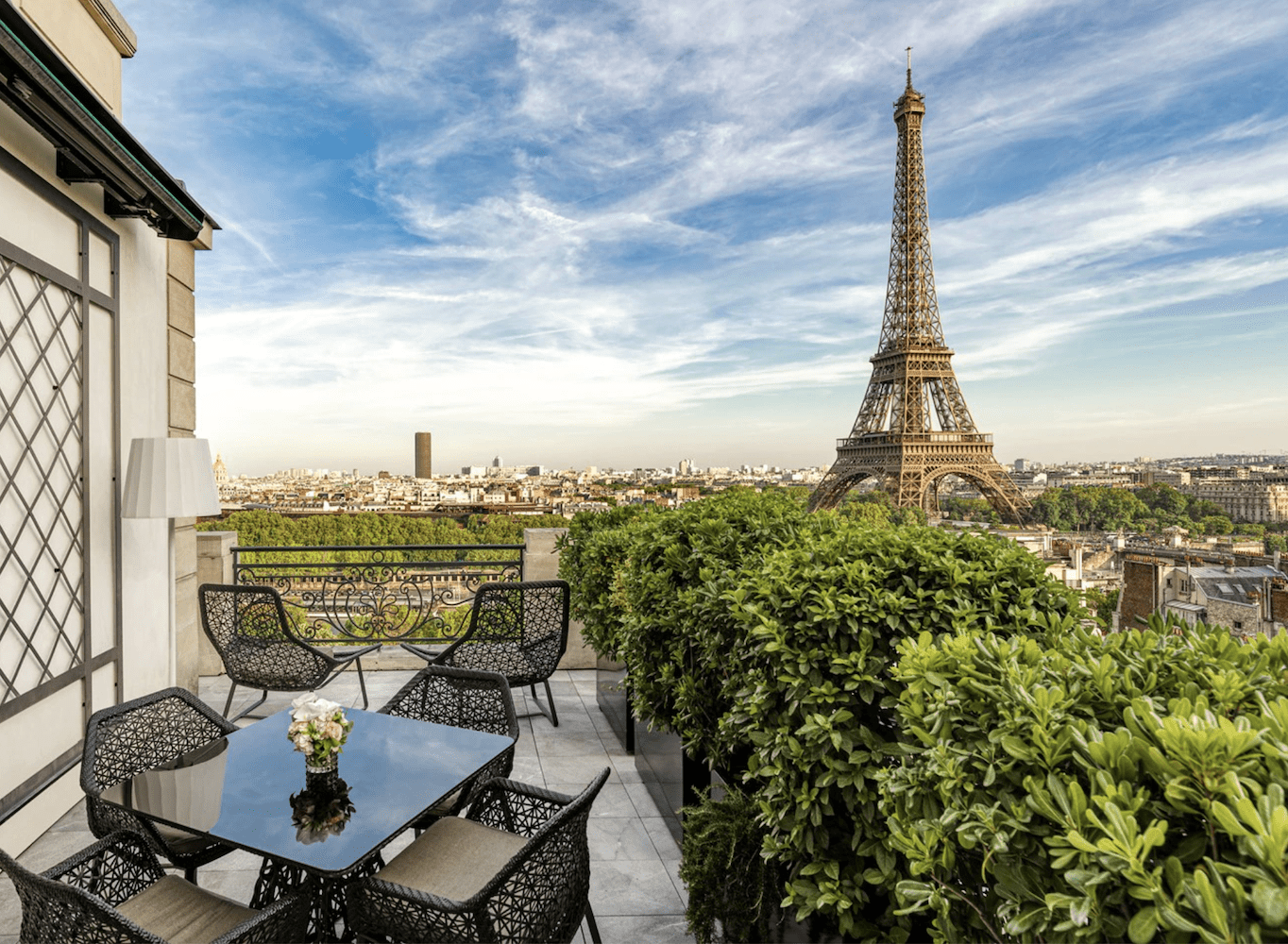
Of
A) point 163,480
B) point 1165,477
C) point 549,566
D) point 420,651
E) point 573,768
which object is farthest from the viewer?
point 1165,477

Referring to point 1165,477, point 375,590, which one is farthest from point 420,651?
point 1165,477

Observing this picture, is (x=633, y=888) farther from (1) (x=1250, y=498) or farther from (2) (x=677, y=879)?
(1) (x=1250, y=498)

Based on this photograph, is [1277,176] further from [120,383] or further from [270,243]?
[270,243]

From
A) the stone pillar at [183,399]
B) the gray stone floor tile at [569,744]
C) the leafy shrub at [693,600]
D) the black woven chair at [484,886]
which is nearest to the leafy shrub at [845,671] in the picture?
the leafy shrub at [693,600]

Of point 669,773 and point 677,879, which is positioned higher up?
point 669,773

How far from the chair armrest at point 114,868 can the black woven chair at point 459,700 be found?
0.94m

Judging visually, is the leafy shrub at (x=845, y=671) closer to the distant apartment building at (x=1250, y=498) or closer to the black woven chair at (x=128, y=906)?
the black woven chair at (x=128, y=906)

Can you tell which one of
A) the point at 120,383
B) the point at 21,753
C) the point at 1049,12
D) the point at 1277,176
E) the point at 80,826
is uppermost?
the point at 1049,12

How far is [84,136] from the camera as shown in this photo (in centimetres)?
297

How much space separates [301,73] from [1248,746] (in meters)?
9.60

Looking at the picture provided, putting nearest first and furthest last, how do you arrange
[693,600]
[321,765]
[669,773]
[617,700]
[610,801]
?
[321,765]
[693,600]
[669,773]
[610,801]
[617,700]

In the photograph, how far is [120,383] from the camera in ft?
12.3

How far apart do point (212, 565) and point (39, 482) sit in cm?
270

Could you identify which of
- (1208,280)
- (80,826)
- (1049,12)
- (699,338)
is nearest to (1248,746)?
(80,826)
